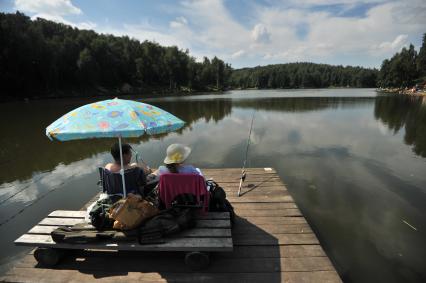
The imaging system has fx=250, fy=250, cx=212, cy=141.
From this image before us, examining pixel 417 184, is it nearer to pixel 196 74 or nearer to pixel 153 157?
pixel 153 157

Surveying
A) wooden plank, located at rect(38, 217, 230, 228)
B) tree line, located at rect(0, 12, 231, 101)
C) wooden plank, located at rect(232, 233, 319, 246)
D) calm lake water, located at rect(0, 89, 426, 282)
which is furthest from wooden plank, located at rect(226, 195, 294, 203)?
tree line, located at rect(0, 12, 231, 101)

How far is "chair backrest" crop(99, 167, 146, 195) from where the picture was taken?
3572mm

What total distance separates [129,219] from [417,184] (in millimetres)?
8457

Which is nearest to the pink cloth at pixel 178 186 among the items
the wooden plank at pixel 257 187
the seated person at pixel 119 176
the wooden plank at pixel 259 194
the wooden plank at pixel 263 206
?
the seated person at pixel 119 176

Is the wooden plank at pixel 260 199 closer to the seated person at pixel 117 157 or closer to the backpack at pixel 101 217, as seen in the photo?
the seated person at pixel 117 157

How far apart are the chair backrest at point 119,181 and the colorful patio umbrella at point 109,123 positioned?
0.16m

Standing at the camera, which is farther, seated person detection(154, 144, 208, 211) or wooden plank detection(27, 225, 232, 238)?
seated person detection(154, 144, 208, 211)

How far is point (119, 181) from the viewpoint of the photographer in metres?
3.58

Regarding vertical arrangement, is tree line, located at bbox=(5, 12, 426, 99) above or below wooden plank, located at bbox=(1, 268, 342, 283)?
above

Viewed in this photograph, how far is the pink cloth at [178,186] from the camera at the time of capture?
3430 millimetres

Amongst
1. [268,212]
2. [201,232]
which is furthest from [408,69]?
[201,232]

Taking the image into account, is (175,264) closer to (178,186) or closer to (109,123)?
(178,186)

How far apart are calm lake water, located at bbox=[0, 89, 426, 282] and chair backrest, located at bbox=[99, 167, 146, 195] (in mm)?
2426

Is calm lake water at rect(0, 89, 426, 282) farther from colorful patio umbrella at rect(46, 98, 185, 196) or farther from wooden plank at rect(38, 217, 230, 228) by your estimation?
colorful patio umbrella at rect(46, 98, 185, 196)
